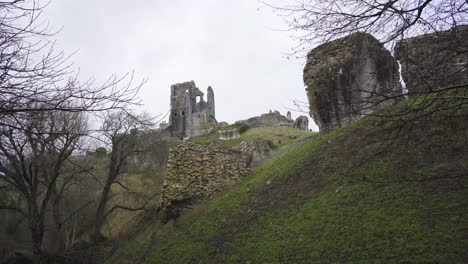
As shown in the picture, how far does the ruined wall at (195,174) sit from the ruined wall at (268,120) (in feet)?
128

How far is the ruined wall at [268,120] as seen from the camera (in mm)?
53344

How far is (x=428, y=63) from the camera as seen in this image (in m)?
4.17

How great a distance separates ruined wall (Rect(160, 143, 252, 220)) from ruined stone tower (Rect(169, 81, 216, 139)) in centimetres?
4180

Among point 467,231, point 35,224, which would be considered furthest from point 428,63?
point 35,224

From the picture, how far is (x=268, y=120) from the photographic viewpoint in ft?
177

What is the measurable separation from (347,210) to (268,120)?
154 ft

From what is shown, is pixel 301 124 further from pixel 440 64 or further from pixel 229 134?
pixel 440 64

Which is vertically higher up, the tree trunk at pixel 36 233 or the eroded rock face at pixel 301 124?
the eroded rock face at pixel 301 124

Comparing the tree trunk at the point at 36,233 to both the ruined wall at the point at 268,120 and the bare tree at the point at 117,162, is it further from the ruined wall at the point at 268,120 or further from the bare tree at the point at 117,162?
the ruined wall at the point at 268,120

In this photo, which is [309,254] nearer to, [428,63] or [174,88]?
[428,63]

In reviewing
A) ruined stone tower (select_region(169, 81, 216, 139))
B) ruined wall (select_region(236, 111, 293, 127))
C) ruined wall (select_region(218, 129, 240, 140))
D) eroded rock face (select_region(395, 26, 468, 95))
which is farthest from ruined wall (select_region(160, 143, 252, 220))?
ruined stone tower (select_region(169, 81, 216, 139))

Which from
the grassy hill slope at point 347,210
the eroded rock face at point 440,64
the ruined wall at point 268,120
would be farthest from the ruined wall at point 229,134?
the eroded rock face at point 440,64

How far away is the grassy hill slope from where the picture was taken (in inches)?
214

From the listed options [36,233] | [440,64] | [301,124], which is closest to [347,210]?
[440,64]
